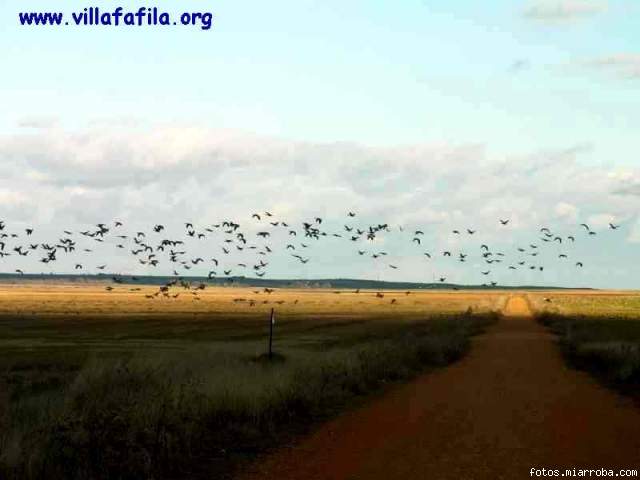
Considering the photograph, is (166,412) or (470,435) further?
(470,435)

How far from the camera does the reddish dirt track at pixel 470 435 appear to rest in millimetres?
11039

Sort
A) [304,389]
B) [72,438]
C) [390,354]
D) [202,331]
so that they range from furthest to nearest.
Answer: [202,331] < [390,354] < [304,389] < [72,438]

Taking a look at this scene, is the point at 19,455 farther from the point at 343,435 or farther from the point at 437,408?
the point at 437,408

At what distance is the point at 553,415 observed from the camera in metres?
15.9

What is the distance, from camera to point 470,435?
13500 mm

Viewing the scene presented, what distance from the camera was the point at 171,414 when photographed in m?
12.3

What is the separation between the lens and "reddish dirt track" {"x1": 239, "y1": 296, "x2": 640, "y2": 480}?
11.0 metres

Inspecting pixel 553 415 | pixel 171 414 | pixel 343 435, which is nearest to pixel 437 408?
pixel 553 415

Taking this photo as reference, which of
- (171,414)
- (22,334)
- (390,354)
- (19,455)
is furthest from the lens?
(22,334)

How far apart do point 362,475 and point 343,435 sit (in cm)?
309

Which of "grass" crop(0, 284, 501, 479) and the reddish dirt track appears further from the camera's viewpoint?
the reddish dirt track

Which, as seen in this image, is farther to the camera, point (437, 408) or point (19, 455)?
point (437, 408)

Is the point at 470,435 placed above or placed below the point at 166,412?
below

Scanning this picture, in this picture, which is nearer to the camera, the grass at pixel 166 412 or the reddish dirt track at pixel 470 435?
the grass at pixel 166 412
